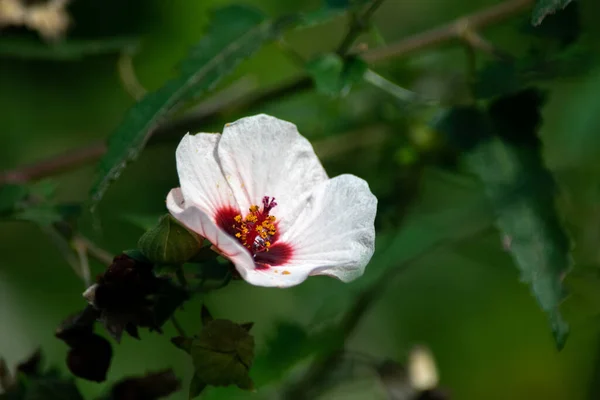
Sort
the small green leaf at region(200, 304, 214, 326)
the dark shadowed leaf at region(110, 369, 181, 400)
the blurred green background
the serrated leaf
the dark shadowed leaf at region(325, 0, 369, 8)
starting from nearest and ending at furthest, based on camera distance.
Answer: the small green leaf at region(200, 304, 214, 326) → the dark shadowed leaf at region(110, 369, 181, 400) → the dark shadowed leaf at region(325, 0, 369, 8) → the serrated leaf → the blurred green background

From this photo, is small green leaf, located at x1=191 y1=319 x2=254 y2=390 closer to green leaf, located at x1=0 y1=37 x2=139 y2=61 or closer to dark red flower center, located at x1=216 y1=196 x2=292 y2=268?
dark red flower center, located at x1=216 y1=196 x2=292 y2=268

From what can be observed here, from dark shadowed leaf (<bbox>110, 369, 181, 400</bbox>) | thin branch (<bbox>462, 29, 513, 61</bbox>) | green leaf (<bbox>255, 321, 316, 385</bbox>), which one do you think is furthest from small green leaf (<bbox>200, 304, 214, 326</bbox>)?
thin branch (<bbox>462, 29, 513, 61</bbox>)

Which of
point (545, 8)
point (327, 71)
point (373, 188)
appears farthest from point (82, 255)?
point (545, 8)

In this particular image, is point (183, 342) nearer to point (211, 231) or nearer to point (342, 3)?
point (211, 231)

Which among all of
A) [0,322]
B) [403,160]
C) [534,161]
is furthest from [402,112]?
[0,322]

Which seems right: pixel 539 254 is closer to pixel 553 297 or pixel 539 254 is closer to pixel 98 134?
pixel 553 297

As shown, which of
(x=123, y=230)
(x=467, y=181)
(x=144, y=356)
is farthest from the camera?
(x=144, y=356)
